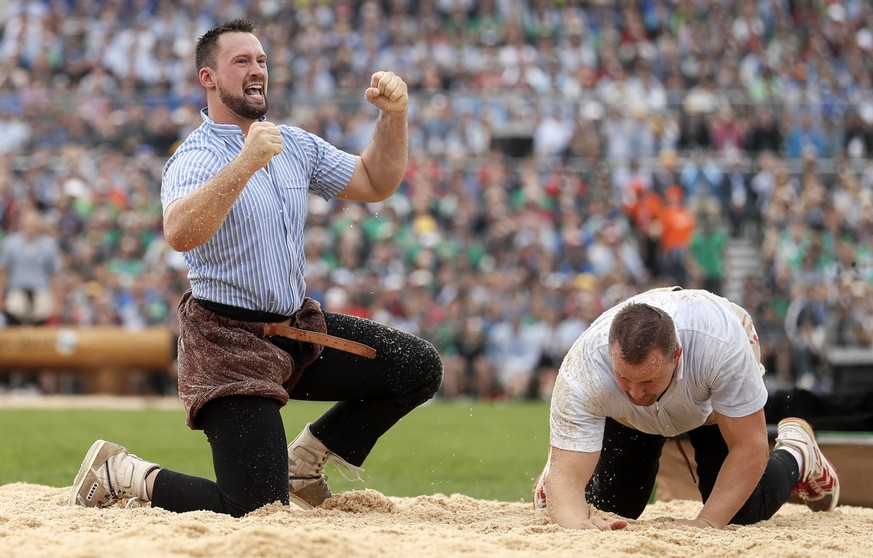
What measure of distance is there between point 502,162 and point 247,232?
A: 1366 centimetres

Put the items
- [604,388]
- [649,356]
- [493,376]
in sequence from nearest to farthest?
Answer: [649,356]
[604,388]
[493,376]

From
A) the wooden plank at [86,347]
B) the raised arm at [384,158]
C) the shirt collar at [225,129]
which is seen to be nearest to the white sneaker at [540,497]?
the raised arm at [384,158]

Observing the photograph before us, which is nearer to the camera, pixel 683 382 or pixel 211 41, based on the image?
pixel 683 382

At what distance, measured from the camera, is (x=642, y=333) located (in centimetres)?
502

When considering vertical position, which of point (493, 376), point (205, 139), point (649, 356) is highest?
point (205, 139)

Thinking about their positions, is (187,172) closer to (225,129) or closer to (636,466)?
(225,129)

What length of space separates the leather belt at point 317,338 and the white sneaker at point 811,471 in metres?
2.09

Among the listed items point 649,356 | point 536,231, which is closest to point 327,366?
point 649,356

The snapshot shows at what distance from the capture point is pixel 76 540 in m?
4.40

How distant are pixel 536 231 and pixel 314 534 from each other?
45.4 feet

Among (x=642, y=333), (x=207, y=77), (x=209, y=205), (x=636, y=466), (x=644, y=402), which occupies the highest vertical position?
(x=207, y=77)

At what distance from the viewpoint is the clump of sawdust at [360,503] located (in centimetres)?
597

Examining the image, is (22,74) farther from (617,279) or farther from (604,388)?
(604,388)

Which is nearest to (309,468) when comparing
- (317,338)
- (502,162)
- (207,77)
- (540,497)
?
(317,338)
